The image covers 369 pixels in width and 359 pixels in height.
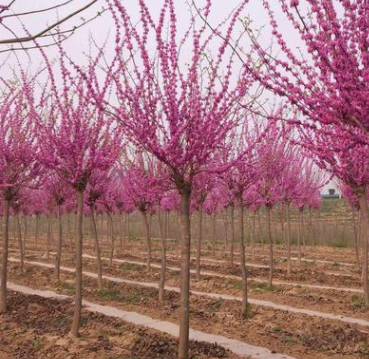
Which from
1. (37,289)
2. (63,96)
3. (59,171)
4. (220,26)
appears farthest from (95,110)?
(37,289)

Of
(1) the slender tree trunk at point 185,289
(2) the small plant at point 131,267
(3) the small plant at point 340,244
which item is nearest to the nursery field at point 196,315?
(2) the small plant at point 131,267

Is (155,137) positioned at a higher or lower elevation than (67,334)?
higher

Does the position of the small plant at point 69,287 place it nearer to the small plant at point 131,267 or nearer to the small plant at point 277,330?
the small plant at point 131,267

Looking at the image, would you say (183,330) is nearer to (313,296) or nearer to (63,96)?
(63,96)

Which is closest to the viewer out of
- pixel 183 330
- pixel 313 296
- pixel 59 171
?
pixel 183 330

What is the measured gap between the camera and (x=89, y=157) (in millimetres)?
7688

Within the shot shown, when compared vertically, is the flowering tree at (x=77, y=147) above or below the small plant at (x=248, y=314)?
above

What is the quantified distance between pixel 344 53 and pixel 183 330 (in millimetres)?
3793

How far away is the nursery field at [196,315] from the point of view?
6969 mm

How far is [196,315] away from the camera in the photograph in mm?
9281

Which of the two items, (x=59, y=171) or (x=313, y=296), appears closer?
(x=59, y=171)

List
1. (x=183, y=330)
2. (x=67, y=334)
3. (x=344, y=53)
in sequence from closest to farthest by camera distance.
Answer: (x=344, y=53) → (x=183, y=330) → (x=67, y=334)

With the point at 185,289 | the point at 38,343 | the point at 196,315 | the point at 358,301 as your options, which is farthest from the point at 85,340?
the point at 358,301

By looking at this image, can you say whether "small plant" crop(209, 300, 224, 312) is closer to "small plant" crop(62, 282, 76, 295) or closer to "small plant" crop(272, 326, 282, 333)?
"small plant" crop(272, 326, 282, 333)
